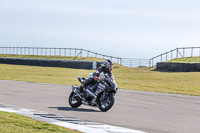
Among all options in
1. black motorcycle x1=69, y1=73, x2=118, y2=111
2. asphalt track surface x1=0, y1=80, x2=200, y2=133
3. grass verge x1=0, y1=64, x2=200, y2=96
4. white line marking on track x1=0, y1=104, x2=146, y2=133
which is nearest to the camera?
white line marking on track x1=0, y1=104, x2=146, y2=133

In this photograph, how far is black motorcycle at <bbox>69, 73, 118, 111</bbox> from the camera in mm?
11258

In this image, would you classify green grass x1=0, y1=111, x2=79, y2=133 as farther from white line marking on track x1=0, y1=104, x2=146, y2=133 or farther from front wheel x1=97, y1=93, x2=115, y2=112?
front wheel x1=97, y1=93, x2=115, y2=112

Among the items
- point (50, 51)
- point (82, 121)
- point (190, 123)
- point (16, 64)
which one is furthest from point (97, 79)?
point (50, 51)

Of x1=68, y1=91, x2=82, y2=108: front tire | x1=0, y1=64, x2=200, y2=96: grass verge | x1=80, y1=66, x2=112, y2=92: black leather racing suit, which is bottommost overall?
x1=68, y1=91, x2=82, y2=108: front tire

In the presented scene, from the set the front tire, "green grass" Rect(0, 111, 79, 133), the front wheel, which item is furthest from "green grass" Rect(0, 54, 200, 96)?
"green grass" Rect(0, 111, 79, 133)

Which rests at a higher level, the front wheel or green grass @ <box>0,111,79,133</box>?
the front wheel

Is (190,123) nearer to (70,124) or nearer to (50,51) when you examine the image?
(70,124)

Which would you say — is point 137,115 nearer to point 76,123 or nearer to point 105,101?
point 105,101

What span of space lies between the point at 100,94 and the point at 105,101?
0.27 m

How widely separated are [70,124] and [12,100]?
5.77 m

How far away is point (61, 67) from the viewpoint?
50.4m

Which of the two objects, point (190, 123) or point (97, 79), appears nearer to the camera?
point (190, 123)

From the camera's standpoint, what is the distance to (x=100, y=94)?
11.6m

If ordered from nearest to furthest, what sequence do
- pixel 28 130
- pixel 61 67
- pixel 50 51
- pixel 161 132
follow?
pixel 28 130, pixel 161 132, pixel 61 67, pixel 50 51
